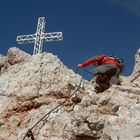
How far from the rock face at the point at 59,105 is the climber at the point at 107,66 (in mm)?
1275

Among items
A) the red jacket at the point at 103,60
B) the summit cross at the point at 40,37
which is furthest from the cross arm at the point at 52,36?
the red jacket at the point at 103,60

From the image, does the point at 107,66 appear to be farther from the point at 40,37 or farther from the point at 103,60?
the point at 40,37

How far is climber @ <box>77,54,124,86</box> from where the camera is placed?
1666cm

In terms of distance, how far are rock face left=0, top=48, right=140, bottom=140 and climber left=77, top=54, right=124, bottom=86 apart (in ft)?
4.18

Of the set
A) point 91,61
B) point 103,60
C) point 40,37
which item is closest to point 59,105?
point 91,61

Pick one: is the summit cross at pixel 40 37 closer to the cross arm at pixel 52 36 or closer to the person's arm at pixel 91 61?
the cross arm at pixel 52 36

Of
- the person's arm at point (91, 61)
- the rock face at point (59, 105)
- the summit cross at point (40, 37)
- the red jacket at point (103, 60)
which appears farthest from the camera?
the summit cross at point (40, 37)

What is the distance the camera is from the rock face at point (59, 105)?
1166cm

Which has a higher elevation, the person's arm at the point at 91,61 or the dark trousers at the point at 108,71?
the person's arm at the point at 91,61

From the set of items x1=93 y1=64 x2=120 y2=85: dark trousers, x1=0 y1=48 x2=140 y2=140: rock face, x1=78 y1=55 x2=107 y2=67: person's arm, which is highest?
x1=78 y1=55 x2=107 y2=67: person's arm

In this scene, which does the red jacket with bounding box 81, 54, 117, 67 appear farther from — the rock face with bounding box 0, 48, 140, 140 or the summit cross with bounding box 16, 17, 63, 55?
the summit cross with bounding box 16, 17, 63, 55

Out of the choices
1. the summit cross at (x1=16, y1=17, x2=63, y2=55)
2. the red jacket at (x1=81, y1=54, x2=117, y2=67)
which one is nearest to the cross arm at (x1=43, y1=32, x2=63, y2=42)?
the summit cross at (x1=16, y1=17, x2=63, y2=55)

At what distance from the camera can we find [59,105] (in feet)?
44.5

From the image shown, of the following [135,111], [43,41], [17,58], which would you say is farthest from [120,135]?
[43,41]
